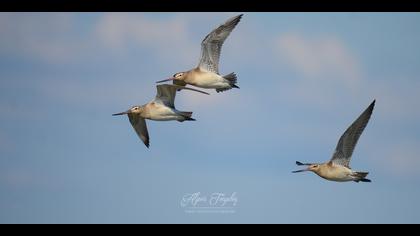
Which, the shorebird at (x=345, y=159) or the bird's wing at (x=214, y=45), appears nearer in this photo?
the shorebird at (x=345, y=159)

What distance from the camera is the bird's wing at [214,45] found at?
24.4m

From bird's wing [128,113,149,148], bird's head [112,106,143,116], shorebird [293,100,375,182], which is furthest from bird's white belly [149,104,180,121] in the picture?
shorebird [293,100,375,182]

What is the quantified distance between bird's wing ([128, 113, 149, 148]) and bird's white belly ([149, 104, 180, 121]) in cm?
141

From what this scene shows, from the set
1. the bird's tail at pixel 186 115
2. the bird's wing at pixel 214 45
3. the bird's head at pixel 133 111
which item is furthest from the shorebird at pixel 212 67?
the bird's head at pixel 133 111

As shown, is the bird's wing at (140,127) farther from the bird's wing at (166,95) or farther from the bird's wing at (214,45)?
the bird's wing at (214,45)

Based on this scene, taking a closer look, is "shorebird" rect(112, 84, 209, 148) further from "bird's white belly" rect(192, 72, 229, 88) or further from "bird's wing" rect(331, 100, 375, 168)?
"bird's wing" rect(331, 100, 375, 168)

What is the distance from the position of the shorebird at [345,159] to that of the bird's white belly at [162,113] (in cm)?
297

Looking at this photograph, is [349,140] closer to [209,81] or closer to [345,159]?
[345,159]

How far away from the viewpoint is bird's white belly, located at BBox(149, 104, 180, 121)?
2486 centimetres

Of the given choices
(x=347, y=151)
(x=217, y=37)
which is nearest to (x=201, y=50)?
(x=217, y=37)

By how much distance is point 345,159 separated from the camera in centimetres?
2398

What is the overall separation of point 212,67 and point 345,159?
321cm
